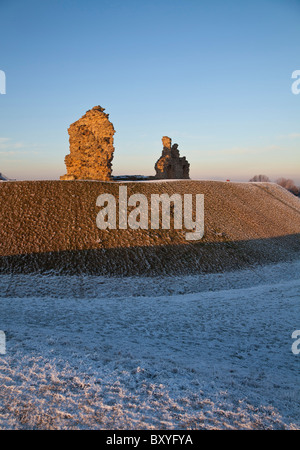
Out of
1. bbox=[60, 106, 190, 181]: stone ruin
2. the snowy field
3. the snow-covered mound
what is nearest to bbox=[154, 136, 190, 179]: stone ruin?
bbox=[60, 106, 190, 181]: stone ruin

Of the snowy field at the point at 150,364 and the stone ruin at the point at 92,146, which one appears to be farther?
the stone ruin at the point at 92,146

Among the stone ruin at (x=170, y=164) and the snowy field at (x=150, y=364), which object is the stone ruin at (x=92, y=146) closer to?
the stone ruin at (x=170, y=164)

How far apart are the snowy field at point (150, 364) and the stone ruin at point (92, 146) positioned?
23.9 meters

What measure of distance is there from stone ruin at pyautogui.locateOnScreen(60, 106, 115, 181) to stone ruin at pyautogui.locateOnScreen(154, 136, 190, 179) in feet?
59.8

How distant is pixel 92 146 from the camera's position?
1385 inches

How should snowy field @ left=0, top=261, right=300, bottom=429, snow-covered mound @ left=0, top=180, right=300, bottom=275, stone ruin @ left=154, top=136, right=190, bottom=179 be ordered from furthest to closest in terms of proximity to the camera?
stone ruin @ left=154, top=136, right=190, bottom=179, snow-covered mound @ left=0, top=180, right=300, bottom=275, snowy field @ left=0, top=261, right=300, bottom=429

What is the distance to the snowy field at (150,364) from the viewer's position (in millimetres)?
4758

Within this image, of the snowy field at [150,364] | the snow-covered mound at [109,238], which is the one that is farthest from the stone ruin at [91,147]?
the snowy field at [150,364]

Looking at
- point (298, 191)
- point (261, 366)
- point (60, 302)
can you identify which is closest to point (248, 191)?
point (60, 302)

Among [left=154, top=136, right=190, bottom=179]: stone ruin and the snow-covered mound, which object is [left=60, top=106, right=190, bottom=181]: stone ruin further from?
[left=154, top=136, right=190, bottom=179]: stone ruin

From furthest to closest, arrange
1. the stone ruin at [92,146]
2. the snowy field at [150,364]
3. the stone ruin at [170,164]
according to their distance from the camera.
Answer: the stone ruin at [170,164], the stone ruin at [92,146], the snowy field at [150,364]

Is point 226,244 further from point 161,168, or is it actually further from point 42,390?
point 161,168

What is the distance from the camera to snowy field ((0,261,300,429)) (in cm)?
476

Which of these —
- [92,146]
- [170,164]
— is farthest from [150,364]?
[170,164]
